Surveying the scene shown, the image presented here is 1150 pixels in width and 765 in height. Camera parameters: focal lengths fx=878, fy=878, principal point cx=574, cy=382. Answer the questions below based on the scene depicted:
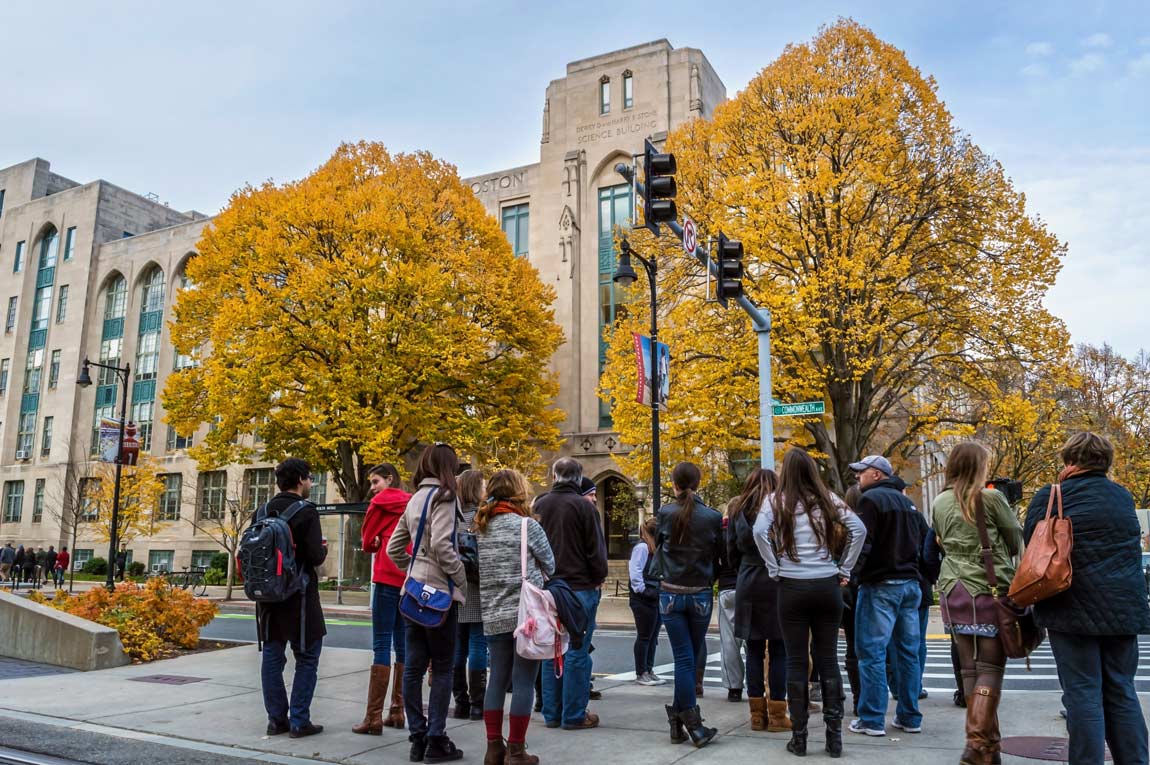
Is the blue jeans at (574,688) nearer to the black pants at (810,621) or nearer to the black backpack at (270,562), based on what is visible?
the black pants at (810,621)

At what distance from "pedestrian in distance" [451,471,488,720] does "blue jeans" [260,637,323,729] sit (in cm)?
123

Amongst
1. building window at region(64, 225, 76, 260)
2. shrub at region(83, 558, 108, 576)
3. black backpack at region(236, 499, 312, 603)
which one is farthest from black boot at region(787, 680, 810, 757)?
building window at region(64, 225, 76, 260)

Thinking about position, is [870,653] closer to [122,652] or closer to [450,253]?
[122,652]

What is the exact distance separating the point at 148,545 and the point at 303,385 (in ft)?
70.2

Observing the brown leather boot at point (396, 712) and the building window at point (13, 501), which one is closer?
the brown leather boot at point (396, 712)

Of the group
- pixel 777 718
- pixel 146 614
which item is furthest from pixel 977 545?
pixel 146 614

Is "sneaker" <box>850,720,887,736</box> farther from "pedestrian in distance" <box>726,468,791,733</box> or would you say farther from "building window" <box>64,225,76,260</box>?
"building window" <box>64,225,76,260</box>

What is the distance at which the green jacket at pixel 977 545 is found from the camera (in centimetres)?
570

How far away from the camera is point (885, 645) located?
21.1 ft

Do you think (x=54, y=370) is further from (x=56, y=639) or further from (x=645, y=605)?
(x=645, y=605)

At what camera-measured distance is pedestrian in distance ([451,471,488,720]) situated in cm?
671

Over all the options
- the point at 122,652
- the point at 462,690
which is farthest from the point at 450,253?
the point at 462,690

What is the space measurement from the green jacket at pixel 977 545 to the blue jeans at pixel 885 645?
2.29ft

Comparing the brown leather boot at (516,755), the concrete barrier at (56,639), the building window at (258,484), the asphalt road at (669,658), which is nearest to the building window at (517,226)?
the building window at (258,484)
